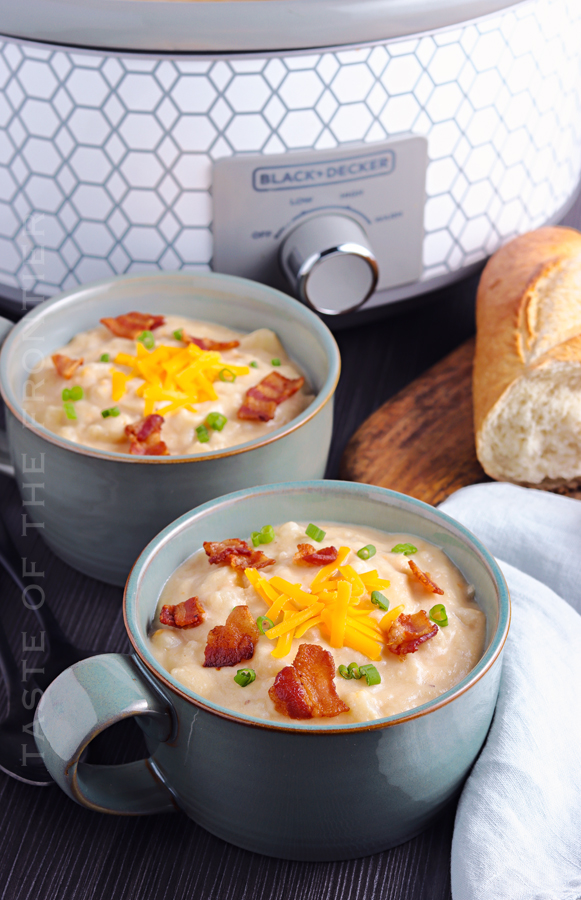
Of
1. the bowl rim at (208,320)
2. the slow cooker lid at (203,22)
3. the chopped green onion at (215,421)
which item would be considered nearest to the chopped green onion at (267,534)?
the bowl rim at (208,320)

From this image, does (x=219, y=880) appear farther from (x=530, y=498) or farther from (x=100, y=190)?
(x=100, y=190)

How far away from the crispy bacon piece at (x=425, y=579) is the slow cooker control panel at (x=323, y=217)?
1.72 ft

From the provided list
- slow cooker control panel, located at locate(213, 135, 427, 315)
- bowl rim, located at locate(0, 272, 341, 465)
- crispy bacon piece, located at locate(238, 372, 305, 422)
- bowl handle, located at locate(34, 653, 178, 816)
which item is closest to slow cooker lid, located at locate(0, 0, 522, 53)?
slow cooker control panel, located at locate(213, 135, 427, 315)

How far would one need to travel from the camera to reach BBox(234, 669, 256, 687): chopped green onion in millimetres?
837

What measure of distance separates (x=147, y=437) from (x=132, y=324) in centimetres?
26

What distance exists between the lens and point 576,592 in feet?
3.72

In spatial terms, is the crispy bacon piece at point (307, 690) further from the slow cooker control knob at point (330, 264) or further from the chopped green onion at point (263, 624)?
the slow cooker control knob at point (330, 264)

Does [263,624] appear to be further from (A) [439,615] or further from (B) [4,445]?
(B) [4,445]

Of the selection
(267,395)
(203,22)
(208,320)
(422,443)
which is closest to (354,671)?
(267,395)

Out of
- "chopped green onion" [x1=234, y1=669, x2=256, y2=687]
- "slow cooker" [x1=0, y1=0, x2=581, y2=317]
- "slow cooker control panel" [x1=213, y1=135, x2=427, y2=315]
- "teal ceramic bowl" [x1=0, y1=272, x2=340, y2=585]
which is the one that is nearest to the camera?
"chopped green onion" [x1=234, y1=669, x2=256, y2=687]

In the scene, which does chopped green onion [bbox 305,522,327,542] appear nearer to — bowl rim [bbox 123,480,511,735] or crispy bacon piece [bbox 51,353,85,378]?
bowl rim [bbox 123,480,511,735]

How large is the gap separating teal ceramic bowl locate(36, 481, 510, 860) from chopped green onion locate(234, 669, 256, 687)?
0.07m

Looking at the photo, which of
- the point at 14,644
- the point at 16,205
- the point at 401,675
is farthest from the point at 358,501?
the point at 16,205

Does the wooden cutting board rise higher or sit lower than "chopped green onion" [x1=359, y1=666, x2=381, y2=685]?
lower
